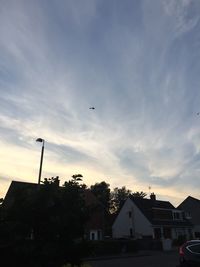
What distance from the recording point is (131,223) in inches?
2148

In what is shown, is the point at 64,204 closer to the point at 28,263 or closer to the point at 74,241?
the point at 74,241

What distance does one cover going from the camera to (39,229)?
7.44 meters

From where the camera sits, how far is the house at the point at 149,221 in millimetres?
51469

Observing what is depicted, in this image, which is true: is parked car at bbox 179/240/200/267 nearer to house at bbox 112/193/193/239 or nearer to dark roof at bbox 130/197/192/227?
house at bbox 112/193/193/239

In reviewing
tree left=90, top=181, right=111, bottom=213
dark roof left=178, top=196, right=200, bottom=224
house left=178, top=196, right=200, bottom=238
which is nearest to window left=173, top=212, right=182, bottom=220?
house left=178, top=196, right=200, bottom=238

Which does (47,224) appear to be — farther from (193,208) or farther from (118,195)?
(118,195)

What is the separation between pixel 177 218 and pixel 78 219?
5316 centimetres

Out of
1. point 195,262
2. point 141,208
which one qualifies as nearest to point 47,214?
point 195,262

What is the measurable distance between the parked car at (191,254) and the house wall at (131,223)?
1444 inches

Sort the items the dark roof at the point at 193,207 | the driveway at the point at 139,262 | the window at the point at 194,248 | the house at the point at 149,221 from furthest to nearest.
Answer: the dark roof at the point at 193,207 → the house at the point at 149,221 → the driveway at the point at 139,262 → the window at the point at 194,248

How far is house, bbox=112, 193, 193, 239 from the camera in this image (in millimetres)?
51469

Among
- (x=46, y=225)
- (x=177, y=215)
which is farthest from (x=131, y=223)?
(x=46, y=225)

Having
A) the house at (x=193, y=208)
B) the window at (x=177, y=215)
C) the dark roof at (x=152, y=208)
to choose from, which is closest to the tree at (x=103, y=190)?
the house at (x=193, y=208)

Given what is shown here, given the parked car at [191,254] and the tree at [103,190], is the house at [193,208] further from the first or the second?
the parked car at [191,254]
